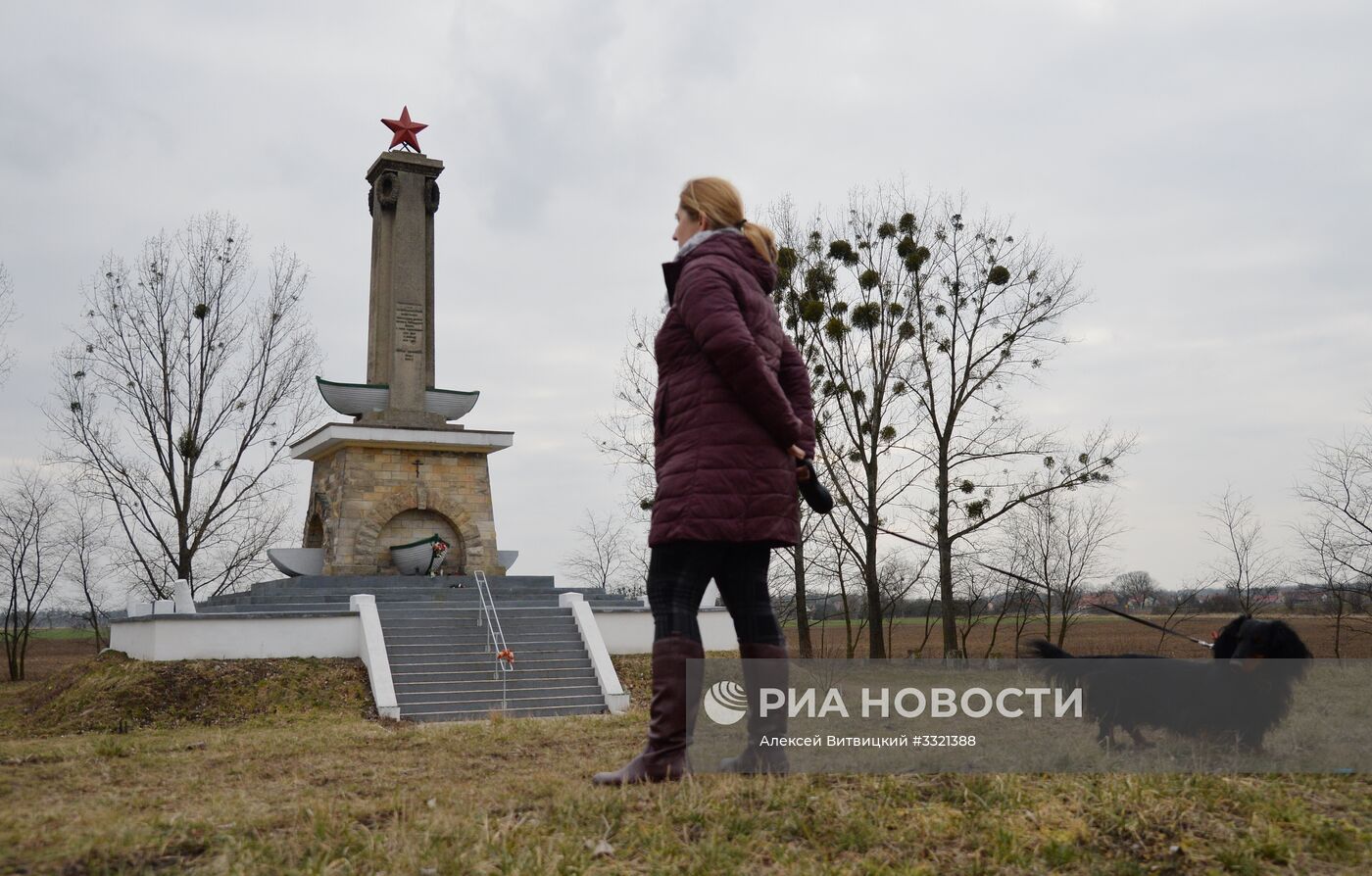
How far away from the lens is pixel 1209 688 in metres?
4.30

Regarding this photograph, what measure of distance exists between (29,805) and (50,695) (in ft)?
39.1

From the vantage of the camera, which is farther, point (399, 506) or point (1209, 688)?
point (399, 506)

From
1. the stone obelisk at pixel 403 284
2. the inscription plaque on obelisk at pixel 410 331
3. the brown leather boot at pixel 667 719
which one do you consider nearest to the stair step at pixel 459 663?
the stone obelisk at pixel 403 284

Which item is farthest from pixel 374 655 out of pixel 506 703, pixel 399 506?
pixel 399 506

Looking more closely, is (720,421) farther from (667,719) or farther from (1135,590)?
(1135,590)

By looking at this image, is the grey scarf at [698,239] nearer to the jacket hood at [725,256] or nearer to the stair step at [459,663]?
the jacket hood at [725,256]

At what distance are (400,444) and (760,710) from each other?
14.2 m

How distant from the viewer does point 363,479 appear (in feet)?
55.2

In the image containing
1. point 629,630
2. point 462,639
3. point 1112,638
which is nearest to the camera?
point 462,639

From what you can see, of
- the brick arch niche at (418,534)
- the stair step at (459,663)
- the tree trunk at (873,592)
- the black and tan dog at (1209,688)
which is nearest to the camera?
the black and tan dog at (1209,688)

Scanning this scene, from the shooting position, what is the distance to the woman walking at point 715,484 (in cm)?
363

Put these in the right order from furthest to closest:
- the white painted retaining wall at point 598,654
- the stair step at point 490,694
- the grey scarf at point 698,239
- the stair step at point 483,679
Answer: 1. the white painted retaining wall at point 598,654
2. the stair step at point 483,679
3. the stair step at point 490,694
4. the grey scarf at point 698,239

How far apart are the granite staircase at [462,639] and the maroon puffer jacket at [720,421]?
27.8 ft

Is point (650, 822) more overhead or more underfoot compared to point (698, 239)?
more underfoot
